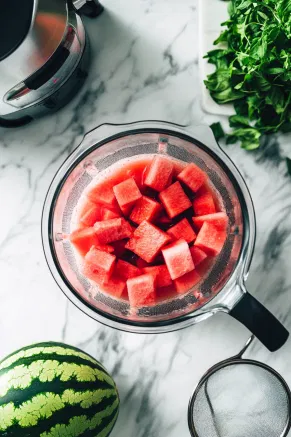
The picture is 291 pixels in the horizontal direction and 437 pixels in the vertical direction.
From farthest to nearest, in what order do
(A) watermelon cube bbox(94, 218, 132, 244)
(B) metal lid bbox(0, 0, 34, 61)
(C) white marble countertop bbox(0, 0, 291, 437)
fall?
(C) white marble countertop bbox(0, 0, 291, 437) → (A) watermelon cube bbox(94, 218, 132, 244) → (B) metal lid bbox(0, 0, 34, 61)

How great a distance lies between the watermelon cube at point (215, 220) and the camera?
1.17m

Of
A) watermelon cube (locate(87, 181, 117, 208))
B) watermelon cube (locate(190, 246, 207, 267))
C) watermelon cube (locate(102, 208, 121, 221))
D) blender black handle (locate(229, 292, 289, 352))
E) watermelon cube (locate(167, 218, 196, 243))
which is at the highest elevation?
watermelon cube (locate(87, 181, 117, 208))

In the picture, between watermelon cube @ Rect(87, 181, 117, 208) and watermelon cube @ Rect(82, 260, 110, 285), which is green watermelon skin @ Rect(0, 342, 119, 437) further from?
watermelon cube @ Rect(87, 181, 117, 208)

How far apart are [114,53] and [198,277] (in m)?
0.50

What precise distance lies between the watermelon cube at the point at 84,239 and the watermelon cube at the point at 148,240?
0.25 ft

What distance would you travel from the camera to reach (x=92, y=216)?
122cm

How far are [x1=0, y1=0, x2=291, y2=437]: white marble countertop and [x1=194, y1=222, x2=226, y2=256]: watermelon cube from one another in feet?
0.51

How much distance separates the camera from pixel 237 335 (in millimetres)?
1284

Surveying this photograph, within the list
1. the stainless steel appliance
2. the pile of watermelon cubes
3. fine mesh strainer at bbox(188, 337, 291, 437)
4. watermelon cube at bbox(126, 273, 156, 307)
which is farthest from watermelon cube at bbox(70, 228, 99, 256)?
fine mesh strainer at bbox(188, 337, 291, 437)

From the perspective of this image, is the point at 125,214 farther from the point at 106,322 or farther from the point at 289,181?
the point at 289,181

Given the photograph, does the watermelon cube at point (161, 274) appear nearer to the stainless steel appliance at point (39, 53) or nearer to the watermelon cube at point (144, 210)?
the watermelon cube at point (144, 210)

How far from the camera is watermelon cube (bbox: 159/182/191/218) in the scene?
1.18m

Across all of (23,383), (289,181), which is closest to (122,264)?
(23,383)

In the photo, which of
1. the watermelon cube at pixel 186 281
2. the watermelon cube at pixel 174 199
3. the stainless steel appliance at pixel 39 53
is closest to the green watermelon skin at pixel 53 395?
the watermelon cube at pixel 186 281
